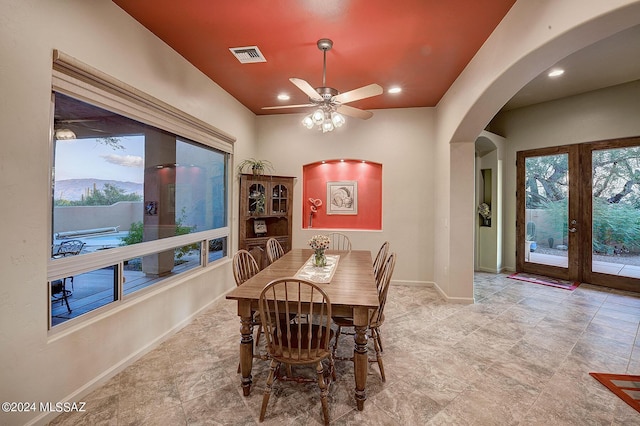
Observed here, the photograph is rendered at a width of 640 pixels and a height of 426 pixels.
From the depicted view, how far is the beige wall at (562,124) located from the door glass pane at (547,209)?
0.25 m

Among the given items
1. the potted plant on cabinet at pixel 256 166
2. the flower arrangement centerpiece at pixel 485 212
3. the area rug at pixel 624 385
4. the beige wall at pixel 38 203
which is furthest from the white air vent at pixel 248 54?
the flower arrangement centerpiece at pixel 485 212

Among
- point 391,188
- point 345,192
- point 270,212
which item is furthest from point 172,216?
point 391,188

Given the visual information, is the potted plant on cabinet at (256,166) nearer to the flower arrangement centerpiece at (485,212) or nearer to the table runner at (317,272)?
the table runner at (317,272)

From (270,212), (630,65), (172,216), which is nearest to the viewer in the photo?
(172,216)

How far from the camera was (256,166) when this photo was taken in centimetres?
478

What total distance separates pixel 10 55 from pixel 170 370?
251 centimetres

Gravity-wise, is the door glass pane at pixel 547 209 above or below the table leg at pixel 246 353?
above

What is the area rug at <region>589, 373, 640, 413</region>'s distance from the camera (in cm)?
204

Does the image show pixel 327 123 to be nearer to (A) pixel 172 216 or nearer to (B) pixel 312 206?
(A) pixel 172 216

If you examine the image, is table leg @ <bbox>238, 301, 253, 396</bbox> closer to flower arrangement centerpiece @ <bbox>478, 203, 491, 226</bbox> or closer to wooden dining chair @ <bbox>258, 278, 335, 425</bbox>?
wooden dining chair @ <bbox>258, 278, 335, 425</bbox>

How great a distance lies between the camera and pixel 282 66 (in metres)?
3.37

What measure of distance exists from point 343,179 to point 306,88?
115 inches

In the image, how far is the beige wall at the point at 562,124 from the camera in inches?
176

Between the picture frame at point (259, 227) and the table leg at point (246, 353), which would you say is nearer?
the table leg at point (246, 353)
